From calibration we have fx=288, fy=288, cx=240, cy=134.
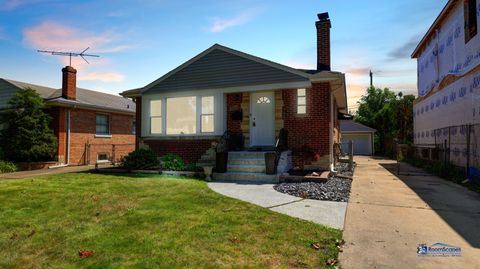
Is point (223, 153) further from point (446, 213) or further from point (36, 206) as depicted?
point (446, 213)

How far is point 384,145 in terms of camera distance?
32.5 metres

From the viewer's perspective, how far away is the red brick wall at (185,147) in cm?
1239

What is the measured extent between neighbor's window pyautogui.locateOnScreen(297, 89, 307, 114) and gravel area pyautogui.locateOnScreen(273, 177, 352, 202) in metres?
3.15

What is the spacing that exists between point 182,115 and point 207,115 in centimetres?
128

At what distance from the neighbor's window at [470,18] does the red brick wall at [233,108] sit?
9.64 meters

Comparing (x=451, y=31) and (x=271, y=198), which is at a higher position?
(x=451, y=31)

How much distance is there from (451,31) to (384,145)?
20.7 metres

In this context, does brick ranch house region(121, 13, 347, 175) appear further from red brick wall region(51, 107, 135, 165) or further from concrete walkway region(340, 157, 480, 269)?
concrete walkway region(340, 157, 480, 269)

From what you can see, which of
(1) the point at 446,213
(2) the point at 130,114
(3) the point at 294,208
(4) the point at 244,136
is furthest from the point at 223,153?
(2) the point at 130,114

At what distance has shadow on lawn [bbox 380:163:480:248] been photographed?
4.53 meters

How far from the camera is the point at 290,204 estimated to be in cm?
619

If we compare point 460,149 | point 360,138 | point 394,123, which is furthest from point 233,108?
point 394,123

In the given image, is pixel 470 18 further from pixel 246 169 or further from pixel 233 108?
pixel 246 169

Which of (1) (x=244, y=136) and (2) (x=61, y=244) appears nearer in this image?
(2) (x=61, y=244)
